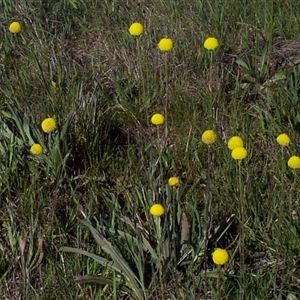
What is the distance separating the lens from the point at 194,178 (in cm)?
291

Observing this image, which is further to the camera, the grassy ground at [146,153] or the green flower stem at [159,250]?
the grassy ground at [146,153]

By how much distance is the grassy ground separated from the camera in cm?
244

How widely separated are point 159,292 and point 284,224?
0.48 m

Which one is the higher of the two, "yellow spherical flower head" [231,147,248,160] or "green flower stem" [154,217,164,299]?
"yellow spherical flower head" [231,147,248,160]

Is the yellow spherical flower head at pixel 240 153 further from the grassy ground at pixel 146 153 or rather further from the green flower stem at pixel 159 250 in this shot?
the green flower stem at pixel 159 250

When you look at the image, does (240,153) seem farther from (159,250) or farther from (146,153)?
(146,153)

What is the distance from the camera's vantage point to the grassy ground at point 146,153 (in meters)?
2.44

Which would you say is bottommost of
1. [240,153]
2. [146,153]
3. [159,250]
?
[146,153]

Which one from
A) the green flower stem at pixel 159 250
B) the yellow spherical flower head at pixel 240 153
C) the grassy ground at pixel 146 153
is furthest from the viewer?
the grassy ground at pixel 146 153

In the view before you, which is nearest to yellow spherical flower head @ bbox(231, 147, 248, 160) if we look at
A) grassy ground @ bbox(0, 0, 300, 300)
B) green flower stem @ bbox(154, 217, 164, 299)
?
grassy ground @ bbox(0, 0, 300, 300)

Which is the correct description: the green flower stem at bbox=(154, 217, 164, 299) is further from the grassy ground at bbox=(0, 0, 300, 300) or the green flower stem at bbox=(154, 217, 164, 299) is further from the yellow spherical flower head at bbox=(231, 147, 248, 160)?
the yellow spherical flower head at bbox=(231, 147, 248, 160)

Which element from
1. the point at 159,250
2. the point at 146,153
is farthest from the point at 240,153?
the point at 146,153

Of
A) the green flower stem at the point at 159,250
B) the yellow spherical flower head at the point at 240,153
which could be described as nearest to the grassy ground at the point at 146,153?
the green flower stem at the point at 159,250

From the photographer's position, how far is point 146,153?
303cm
